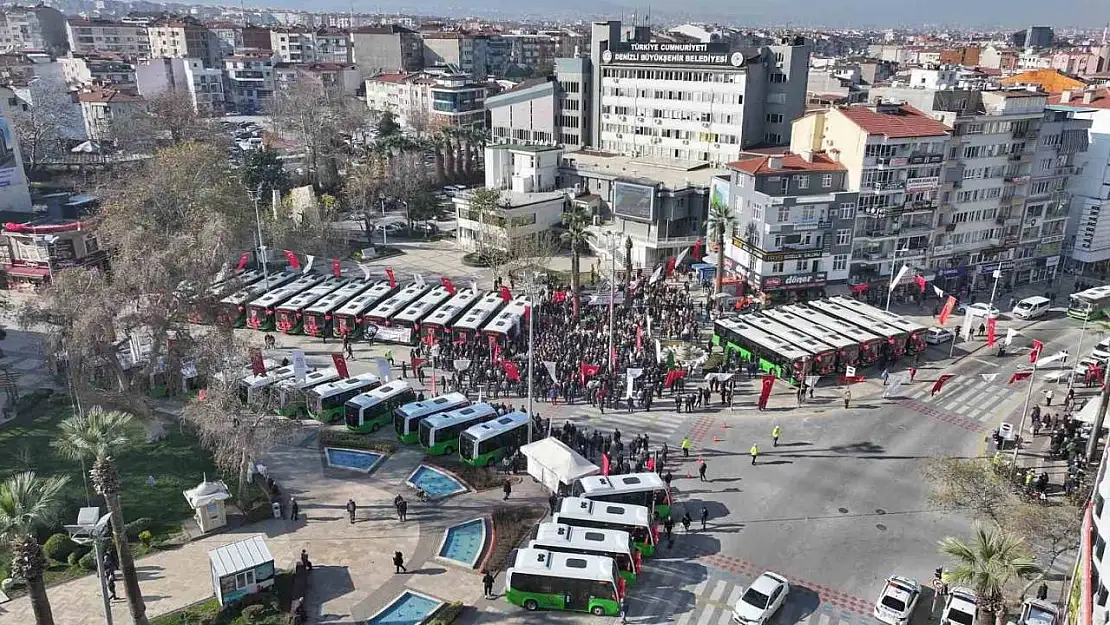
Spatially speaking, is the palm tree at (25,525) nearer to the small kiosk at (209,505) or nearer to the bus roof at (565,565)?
the small kiosk at (209,505)

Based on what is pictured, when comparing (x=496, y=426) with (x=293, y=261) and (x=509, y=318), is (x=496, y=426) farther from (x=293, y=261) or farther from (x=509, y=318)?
(x=293, y=261)

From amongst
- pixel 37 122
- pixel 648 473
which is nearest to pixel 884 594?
pixel 648 473

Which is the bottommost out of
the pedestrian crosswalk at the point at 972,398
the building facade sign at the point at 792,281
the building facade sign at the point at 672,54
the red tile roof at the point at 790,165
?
the pedestrian crosswalk at the point at 972,398

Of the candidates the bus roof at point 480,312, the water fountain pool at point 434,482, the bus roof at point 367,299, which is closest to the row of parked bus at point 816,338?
the bus roof at point 480,312

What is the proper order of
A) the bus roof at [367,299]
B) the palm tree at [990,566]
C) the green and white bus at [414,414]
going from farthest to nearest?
the bus roof at [367,299] → the green and white bus at [414,414] → the palm tree at [990,566]

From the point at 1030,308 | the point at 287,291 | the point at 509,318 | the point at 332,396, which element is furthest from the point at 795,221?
the point at 287,291

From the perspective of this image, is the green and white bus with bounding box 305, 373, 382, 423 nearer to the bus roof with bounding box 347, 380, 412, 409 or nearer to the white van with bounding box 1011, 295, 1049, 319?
the bus roof with bounding box 347, 380, 412, 409
